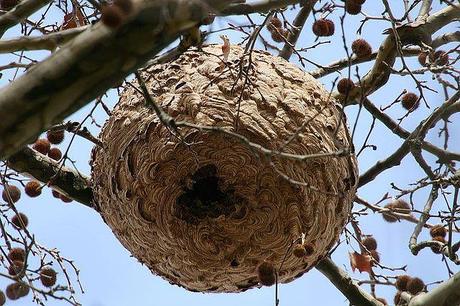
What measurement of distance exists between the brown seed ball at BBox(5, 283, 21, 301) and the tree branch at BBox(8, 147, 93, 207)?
46 centimetres

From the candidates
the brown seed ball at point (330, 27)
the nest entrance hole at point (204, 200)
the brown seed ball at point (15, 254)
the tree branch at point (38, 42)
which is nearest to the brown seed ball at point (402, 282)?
the nest entrance hole at point (204, 200)

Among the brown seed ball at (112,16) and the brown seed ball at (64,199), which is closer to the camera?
the brown seed ball at (112,16)

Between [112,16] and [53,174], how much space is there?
6.53ft

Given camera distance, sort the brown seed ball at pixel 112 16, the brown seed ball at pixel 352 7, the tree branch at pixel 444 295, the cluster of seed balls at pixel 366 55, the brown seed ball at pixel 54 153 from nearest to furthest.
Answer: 1. the brown seed ball at pixel 112 16
2. the tree branch at pixel 444 295
3. the brown seed ball at pixel 352 7
4. the cluster of seed balls at pixel 366 55
5. the brown seed ball at pixel 54 153

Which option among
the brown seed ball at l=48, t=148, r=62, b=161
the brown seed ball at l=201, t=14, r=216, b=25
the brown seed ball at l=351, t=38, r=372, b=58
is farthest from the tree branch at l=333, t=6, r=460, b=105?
the brown seed ball at l=48, t=148, r=62, b=161

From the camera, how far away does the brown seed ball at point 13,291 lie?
Answer: 3.17 meters

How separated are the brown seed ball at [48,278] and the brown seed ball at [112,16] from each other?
2.00 m

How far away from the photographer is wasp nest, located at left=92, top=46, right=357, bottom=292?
2902 millimetres

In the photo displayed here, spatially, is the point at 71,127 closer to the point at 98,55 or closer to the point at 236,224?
the point at 236,224

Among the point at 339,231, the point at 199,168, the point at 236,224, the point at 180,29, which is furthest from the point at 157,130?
the point at 180,29

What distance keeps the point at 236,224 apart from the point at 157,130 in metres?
0.47

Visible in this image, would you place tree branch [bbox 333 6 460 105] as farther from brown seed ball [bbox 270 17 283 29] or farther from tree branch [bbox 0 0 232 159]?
tree branch [bbox 0 0 232 159]

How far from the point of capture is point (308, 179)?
2.94m

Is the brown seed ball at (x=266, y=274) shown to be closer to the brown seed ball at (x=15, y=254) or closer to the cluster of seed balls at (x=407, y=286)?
the cluster of seed balls at (x=407, y=286)
